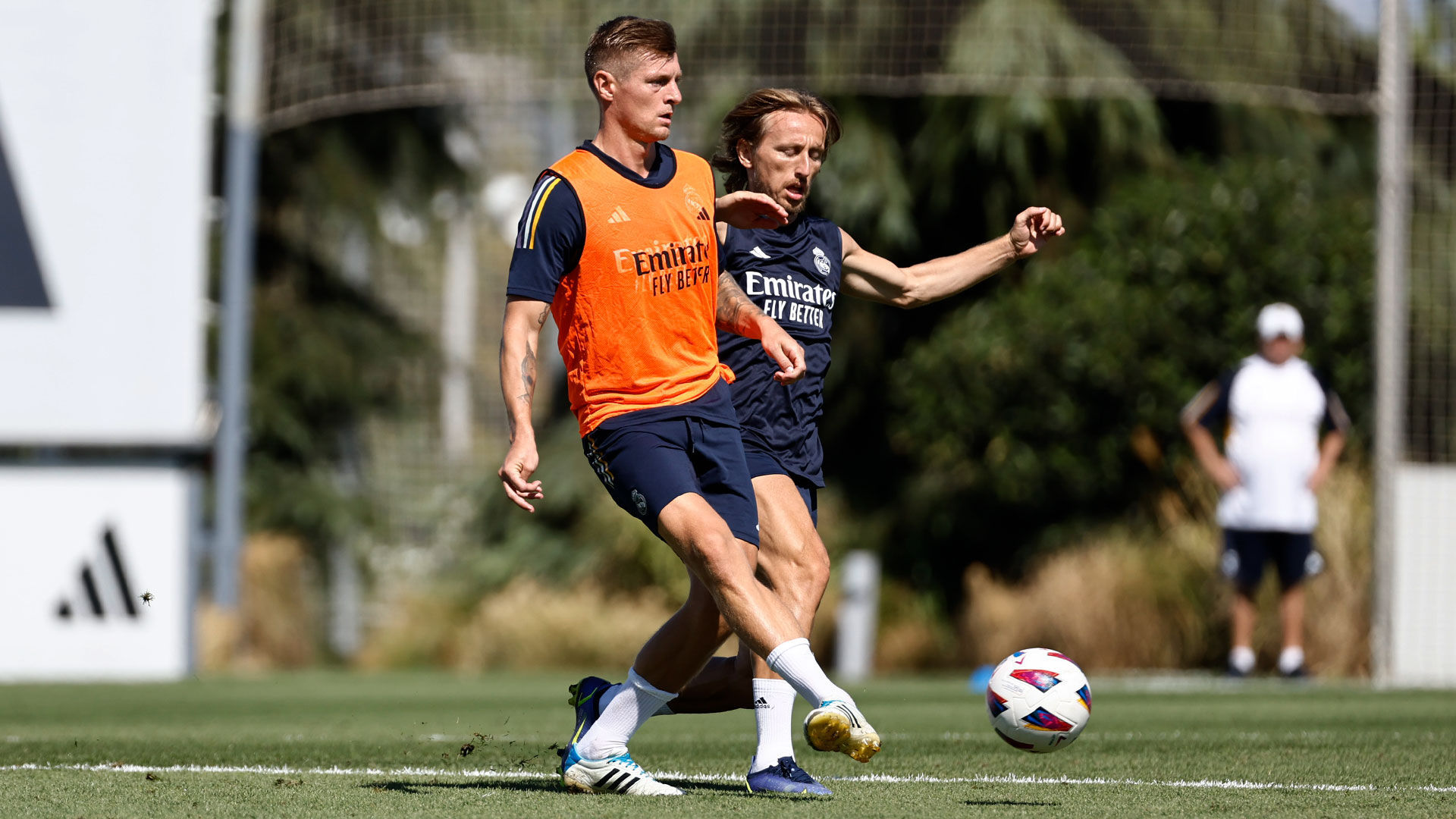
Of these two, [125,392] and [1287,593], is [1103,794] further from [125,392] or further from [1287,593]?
[125,392]

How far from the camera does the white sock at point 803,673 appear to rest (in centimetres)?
447

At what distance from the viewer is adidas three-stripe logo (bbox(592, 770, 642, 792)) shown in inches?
197

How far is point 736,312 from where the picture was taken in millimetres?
5254

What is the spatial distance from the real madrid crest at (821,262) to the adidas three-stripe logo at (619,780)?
1719 millimetres

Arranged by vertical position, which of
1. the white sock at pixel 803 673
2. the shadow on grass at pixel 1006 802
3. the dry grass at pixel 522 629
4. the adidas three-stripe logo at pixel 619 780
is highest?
the white sock at pixel 803 673

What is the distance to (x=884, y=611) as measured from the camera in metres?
17.7

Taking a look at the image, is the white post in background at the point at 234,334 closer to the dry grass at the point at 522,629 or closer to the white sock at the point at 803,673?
the dry grass at the point at 522,629

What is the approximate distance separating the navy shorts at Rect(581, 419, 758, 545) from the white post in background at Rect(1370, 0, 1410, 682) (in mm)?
8485

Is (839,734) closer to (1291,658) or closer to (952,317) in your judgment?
(1291,658)

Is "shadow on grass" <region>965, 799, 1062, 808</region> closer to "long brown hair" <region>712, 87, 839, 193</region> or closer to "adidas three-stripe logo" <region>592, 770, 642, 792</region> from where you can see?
"adidas three-stripe logo" <region>592, 770, 642, 792</region>

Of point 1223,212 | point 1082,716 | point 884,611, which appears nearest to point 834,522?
point 884,611

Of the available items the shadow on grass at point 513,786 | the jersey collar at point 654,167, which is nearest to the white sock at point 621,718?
the shadow on grass at point 513,786

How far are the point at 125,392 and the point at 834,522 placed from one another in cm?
775

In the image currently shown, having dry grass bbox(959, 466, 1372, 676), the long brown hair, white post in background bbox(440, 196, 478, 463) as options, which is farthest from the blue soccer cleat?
white post in background bbox(440, 196, 478, 463)
